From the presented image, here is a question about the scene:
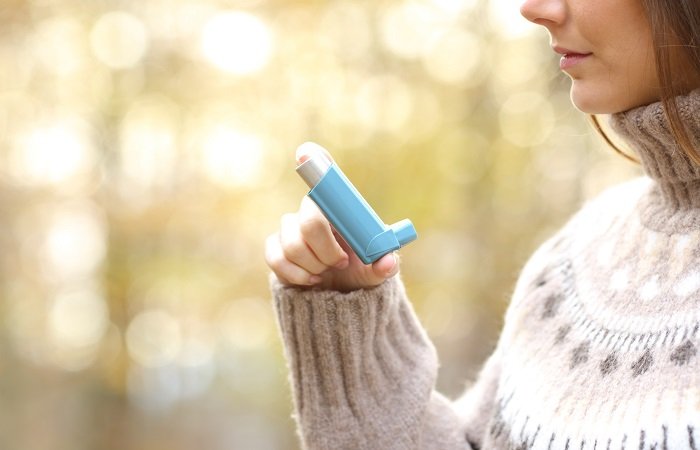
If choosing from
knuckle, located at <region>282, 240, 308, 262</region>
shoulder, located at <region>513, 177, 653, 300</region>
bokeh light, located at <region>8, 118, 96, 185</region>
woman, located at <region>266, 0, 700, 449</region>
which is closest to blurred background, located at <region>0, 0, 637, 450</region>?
bokeh light, located at <region>8, 118, 96, 185</region>

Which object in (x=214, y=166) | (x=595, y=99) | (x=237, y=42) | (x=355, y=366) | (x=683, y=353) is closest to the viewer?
(x=683, y=353)

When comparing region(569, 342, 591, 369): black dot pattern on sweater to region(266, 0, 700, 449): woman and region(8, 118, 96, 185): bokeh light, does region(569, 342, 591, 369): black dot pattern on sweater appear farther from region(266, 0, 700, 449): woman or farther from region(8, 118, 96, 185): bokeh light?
region(8, 118, 96, 185): bokeh light

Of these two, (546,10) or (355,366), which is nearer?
(546,10)

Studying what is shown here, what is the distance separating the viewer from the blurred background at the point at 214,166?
5363 millimetres

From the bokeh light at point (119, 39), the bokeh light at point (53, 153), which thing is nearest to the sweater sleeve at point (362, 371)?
the bokeh light at point (53, 153)

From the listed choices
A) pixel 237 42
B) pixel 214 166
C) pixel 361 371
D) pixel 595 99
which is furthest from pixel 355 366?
pixel 237 42

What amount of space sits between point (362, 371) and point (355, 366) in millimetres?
22

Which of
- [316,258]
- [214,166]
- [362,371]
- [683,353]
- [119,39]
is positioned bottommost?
[683,353]

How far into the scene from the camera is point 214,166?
5.56 meters

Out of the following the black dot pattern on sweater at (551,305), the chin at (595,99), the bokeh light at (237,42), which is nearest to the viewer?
the chin at (595,99)

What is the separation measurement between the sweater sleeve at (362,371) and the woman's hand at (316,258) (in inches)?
0.9

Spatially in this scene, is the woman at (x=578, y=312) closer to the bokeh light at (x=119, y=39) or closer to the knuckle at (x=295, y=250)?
the knuckle at (x=295, y=250)

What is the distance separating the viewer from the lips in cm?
90

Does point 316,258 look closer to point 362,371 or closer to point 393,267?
point 393,267
